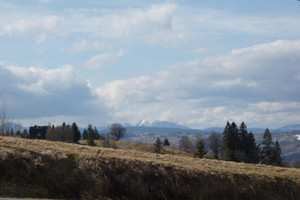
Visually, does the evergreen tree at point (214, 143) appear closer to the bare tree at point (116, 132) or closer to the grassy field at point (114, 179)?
the bare tree at point (116, 132)

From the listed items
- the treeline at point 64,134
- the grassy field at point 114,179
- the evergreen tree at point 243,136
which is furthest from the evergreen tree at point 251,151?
the grassy field at point 114,179

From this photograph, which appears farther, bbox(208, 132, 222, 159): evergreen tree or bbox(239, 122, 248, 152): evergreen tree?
bbox(208, 132, 222, 159): evergreen tree

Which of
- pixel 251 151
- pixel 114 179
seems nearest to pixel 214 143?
pixel 251 151

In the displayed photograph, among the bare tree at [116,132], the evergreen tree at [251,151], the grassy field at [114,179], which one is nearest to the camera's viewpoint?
the grassy field at [114,179]

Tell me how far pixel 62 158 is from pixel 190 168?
26.6 feet

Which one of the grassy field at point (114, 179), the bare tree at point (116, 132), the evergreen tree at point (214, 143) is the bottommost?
the grassy field at point (114, 179)

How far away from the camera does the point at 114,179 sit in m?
20.9

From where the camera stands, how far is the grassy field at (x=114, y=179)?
19.3m

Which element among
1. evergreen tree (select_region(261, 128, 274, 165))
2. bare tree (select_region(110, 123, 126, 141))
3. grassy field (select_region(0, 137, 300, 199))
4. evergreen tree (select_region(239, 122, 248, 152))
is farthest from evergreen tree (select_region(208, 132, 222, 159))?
grassy field (select_region(0, 137, 300, 199))

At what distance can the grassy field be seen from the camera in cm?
1931

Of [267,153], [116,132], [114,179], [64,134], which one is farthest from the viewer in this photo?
[116,132]

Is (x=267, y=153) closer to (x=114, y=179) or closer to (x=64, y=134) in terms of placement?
(x=64, y=134)

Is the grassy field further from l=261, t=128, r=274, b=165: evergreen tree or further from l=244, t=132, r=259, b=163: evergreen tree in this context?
l=244, t=132, r=259, b=163: evergreen tree

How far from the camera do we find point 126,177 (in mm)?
21312
